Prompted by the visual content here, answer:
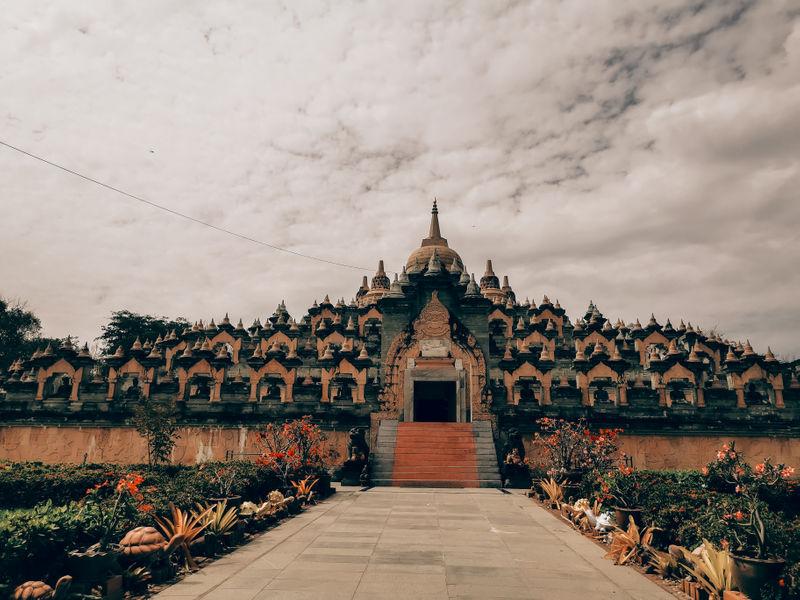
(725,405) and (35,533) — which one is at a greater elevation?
(725,405)

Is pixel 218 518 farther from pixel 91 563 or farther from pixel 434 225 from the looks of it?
pixel 434 225

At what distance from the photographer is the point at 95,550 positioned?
23.3 ft

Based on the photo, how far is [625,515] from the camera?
1083cm

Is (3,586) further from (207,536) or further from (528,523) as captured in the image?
(528,523)

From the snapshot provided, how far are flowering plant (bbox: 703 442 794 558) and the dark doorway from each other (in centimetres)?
1405

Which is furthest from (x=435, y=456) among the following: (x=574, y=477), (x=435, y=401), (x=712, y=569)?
(x=712, y=569)

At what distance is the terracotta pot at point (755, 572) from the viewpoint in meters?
6.53

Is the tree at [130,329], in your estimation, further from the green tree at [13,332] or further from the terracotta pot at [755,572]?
the terracotta pot at [755,572]

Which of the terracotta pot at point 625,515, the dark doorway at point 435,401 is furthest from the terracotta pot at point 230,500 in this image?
the dark doorway at point 435,401

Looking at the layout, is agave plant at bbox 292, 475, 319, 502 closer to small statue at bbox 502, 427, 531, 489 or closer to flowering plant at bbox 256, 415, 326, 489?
flowering plant at bbox 256, 415, 326, 489

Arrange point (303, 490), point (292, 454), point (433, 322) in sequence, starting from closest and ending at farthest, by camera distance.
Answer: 1. point (303, 490)
2. point (292, 454)
3. point (433, 322)

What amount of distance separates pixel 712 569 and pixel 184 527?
26.5ft

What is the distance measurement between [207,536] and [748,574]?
8.29m

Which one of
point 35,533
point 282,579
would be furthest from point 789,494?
point 35,533
